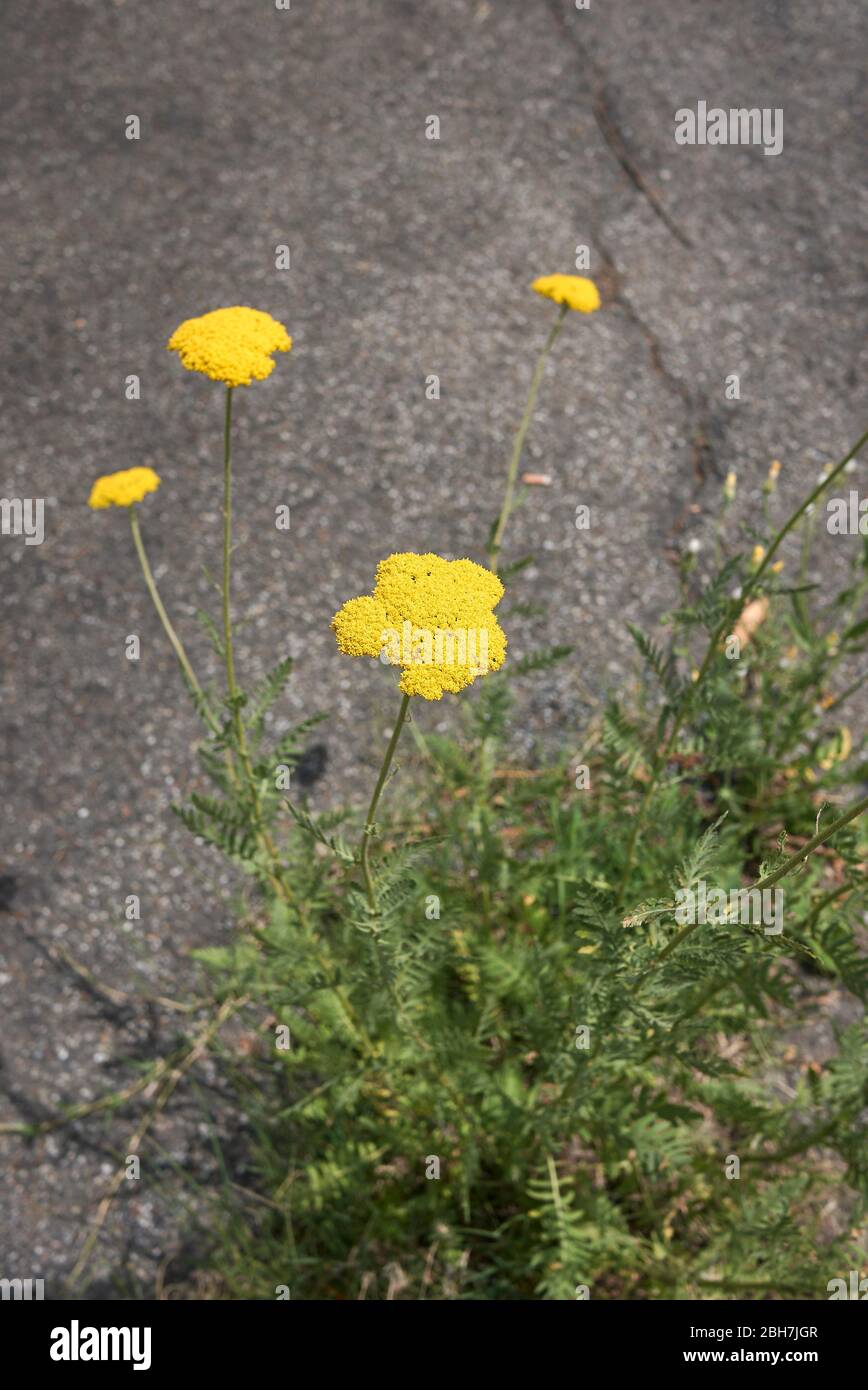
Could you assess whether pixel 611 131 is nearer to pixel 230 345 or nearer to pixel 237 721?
pixel 230 345

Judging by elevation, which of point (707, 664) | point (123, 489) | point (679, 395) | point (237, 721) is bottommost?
point (237, 721)

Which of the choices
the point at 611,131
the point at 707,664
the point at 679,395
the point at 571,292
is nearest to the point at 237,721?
the point at 707,664

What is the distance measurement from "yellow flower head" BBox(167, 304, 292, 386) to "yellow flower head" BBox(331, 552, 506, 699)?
0.48m

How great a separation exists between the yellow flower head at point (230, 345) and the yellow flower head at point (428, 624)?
0.48 m

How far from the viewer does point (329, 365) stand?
12.5 ft

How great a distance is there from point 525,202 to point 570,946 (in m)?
3.33

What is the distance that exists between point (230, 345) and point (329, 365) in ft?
7.57

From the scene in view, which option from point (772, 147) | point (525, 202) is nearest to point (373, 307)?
point (525, 202)

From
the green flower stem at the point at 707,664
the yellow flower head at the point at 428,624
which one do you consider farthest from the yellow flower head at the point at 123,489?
the green flower stem at the point at 707,664

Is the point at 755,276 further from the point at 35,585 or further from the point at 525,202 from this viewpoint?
the point at 35,585

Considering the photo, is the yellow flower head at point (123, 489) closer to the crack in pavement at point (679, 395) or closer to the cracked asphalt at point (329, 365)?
the cracked asphalt at point (329, 365)

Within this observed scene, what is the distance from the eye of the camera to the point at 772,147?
443 cm

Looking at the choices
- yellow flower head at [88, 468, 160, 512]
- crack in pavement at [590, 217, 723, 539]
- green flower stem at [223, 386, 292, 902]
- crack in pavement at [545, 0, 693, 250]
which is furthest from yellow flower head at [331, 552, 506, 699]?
crack in pavement at [545, 0, 693, 250]

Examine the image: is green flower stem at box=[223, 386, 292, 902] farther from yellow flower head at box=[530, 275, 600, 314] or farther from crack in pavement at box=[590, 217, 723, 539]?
crack in pavement at box=[590, 217, 723, 539]
